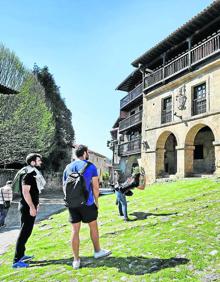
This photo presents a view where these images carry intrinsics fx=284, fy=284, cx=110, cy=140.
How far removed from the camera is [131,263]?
14.3 feet

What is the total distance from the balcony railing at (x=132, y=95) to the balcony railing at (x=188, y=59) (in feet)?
9.38

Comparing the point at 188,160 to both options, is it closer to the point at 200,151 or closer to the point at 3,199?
the point at 200,151

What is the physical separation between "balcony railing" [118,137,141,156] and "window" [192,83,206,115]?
8827mm

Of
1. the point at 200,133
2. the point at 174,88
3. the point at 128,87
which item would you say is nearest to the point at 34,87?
the point at 128,87

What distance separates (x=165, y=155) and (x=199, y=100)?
6322 millimetres

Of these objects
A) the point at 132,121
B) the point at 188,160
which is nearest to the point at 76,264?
the point at 188,160

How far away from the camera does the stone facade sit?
16.1 m

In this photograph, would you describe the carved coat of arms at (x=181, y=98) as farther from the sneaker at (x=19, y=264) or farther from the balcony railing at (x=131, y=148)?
the sneaker at (x=19, y=264)

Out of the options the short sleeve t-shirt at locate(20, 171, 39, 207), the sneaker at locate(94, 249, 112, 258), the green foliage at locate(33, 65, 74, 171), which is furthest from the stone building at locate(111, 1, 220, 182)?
the green foliage at locate(33, 65, 74, 171)

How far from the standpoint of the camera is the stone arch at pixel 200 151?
17781 mm

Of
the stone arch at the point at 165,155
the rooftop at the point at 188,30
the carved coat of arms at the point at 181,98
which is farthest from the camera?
the stone arch at the point at 165,155

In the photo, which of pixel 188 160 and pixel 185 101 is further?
pixel 185 101

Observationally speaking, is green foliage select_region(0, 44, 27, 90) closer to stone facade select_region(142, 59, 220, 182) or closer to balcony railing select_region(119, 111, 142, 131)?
balcony railing select_region(119, 111, 142, 131)

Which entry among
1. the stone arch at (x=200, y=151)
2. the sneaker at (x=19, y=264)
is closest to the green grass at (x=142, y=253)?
the sneaker at (x=19, y=264)
